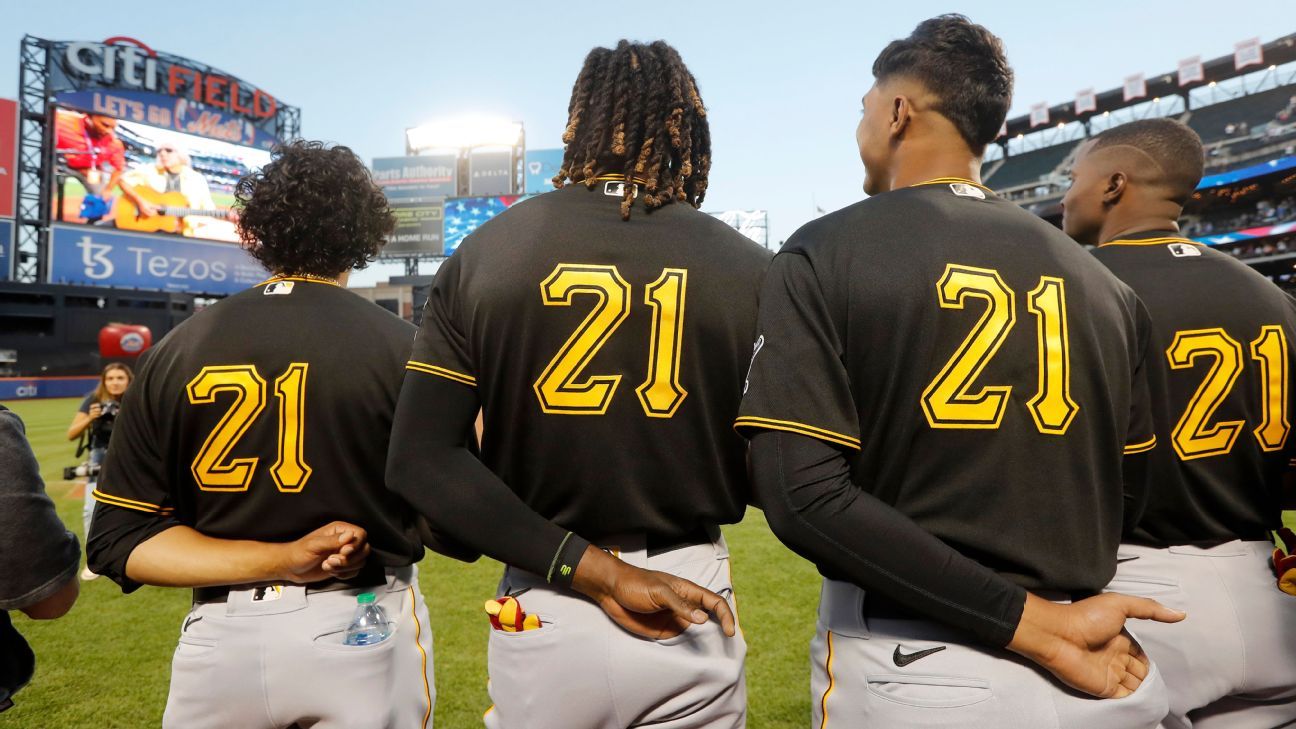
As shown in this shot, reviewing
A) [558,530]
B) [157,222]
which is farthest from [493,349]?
[157,222]

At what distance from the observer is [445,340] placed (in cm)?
150

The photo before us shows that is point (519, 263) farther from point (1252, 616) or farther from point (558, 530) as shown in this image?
point (1252, 616)

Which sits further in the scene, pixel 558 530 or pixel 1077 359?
pixel 558 530

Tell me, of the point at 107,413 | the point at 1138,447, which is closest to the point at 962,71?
the point at 1138,447

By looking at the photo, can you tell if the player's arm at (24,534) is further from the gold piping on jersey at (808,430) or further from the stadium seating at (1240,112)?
the stadium seating at (1240,112)

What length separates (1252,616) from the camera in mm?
1879

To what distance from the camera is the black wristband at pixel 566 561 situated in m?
1.37

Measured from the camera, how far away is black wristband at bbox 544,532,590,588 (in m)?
1.37

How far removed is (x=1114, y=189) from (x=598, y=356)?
6.11 ft

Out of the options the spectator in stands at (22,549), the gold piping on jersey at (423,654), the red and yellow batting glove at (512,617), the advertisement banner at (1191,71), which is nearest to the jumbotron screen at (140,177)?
the gold piping on jersey at (423,654)

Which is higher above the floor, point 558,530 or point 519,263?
point 519,263

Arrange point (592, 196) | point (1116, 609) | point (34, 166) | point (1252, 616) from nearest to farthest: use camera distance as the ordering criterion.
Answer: point (1116, 609) < point (592, 196) < point (1252, 616) < point (34, 166)

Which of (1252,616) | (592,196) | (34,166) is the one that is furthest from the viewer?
(34,166)

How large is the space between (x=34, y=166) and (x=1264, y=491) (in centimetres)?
3715
